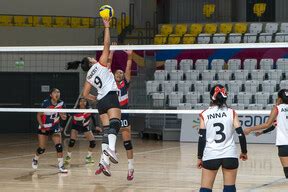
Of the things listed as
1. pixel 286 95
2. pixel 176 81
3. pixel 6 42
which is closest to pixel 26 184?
pixel 286 95

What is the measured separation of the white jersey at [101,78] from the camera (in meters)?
11.3

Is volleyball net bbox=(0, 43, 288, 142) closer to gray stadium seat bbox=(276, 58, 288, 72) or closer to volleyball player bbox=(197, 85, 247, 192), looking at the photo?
gray stadium seat bbox=(276, 58, 288, 72)

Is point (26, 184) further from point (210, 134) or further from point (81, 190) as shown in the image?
point (210, 134)

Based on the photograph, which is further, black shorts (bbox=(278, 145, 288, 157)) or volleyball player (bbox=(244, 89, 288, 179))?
black shorts (bbox=(278, 145, 288, 157))

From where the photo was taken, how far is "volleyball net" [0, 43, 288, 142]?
2594 centimetres

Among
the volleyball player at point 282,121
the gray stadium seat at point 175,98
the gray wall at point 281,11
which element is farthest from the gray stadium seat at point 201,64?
the volleyball player at point 282,121

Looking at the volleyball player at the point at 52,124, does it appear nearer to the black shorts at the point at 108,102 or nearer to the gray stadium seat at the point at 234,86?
the black shorts at the point at 108,102

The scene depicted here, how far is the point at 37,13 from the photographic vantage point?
30016mm

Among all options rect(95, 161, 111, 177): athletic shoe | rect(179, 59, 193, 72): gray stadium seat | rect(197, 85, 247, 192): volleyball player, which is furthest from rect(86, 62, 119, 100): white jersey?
rect(179, 59, 193, 72): gray stadium seat

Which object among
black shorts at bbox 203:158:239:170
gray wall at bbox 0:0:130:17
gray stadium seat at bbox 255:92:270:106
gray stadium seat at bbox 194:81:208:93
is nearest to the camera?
black shorts at bbox 203:158:239:170

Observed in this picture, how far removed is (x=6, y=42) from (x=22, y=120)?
347cm

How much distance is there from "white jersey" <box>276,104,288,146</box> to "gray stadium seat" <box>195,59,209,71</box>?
15281mm

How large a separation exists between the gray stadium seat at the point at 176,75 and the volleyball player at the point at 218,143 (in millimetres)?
18756

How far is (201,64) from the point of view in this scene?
27.2 metres
